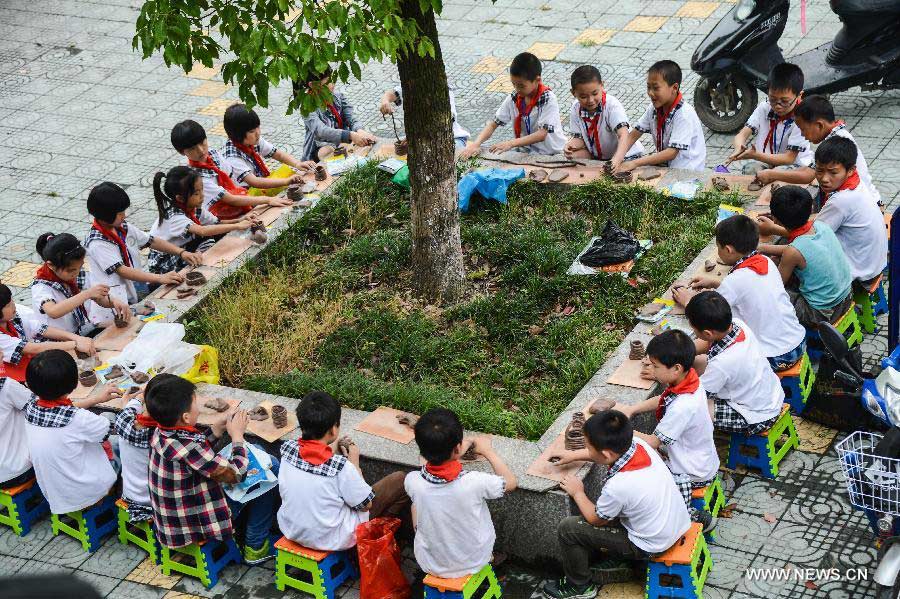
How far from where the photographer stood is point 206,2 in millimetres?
6094

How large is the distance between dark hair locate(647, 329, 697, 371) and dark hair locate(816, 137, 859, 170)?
7.02 feet

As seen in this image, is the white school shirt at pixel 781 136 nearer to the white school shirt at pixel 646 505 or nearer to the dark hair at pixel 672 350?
the dark hair at pixel 672 350

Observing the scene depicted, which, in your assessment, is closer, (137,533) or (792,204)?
(137,533)

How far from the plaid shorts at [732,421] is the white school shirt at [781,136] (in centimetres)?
278

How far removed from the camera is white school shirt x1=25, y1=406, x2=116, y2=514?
6.41 meters

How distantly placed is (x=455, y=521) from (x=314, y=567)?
34.6 inches

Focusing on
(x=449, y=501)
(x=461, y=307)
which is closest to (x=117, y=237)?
(x=461, y=307)

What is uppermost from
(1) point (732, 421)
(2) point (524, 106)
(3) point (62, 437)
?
→ (2) point (524, 106)

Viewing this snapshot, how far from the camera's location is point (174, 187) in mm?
8375

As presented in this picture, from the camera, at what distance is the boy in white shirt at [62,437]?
250 inches

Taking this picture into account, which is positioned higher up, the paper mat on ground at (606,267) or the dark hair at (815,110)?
the dark hair at (815,110)

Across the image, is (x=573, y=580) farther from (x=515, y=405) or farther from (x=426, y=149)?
(x=426, y=149)

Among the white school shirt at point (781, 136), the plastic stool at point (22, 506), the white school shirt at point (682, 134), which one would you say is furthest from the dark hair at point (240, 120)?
the white school shirt at point (781, 136)

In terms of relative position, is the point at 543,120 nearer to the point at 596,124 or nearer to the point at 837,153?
the point at 596,124
